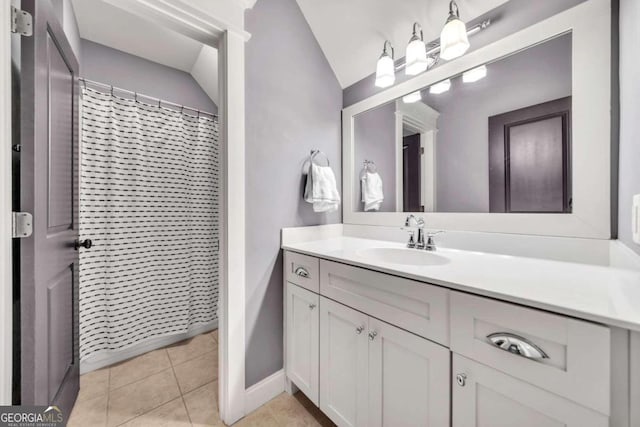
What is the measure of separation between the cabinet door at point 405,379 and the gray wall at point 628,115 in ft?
2.21

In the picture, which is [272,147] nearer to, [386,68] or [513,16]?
[386,68]

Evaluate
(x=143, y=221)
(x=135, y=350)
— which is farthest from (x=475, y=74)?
(x=135, y=350)

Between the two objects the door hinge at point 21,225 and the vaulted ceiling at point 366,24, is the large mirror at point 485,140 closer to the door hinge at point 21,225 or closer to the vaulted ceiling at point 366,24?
the vaulted ceiling at point 366,24

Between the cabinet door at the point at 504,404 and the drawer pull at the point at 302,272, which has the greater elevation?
the drawer pull at the point at 302,272

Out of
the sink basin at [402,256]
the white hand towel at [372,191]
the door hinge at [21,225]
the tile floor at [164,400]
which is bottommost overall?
the tile floor at [164,400]

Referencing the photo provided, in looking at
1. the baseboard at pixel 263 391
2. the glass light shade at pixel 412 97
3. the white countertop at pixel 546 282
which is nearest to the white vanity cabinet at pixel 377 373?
the white countertop at pixel 546 282

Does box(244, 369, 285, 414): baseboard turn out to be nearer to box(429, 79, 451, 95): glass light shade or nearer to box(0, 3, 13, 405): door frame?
box(0, 3, 13, 405): door frame

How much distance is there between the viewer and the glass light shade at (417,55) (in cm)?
131

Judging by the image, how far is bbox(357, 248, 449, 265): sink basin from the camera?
1187 mm

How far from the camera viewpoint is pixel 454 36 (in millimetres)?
1162

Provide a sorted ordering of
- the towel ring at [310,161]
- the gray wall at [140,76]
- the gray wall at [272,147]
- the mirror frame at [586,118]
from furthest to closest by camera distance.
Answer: the gray wall at [140,76]
the towel ring at [310,161]
the gray wall at [272,147]
the mirror frame at [586,118]

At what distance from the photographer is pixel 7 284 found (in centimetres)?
77

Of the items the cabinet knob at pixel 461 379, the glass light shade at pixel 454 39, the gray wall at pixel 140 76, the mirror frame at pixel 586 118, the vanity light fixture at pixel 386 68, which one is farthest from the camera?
the gray wall at pixel 140 76

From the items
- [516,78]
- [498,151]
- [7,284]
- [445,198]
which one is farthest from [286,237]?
[516,78]
